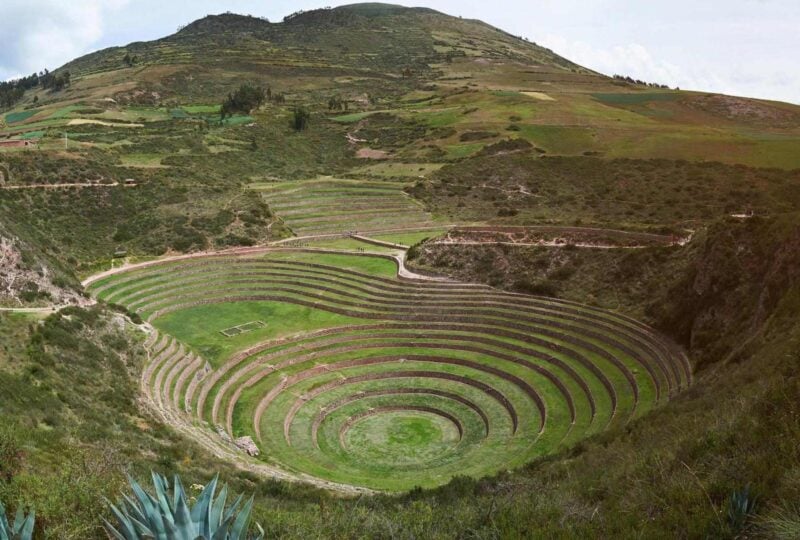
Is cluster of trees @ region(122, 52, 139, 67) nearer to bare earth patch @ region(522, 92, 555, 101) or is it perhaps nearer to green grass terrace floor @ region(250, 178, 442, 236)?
bare earth patch @ region(522, 92, 555, 101)

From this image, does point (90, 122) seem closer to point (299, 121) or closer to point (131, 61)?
point (299, 121)

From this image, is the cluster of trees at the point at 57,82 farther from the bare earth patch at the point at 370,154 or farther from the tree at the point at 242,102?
the bare earth patch at the point at 370,154

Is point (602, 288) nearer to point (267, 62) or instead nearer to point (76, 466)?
point (76, 466)

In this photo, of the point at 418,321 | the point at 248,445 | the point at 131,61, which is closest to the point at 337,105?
the point at 131,61

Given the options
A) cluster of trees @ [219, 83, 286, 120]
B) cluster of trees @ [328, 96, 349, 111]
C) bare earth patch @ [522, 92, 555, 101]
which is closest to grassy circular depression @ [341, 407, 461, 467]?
cluster of trees @ [219, 83, 286, 120]

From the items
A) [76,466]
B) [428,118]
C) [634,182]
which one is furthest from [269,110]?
[76,466]

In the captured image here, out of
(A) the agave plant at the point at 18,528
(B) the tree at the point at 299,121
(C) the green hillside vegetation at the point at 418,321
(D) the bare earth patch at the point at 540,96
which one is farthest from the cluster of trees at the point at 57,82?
(A) the agave plant at the point at 18,528
